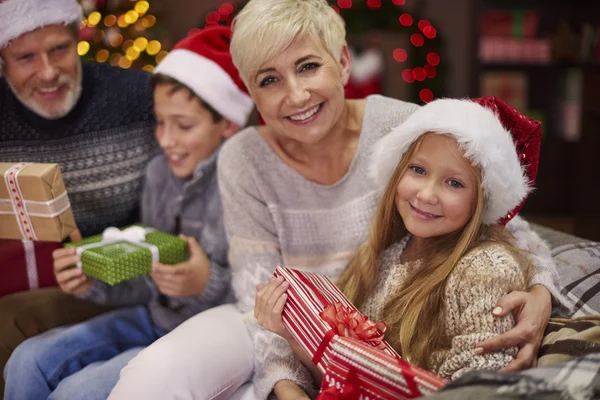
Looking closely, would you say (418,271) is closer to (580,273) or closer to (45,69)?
(580,273)

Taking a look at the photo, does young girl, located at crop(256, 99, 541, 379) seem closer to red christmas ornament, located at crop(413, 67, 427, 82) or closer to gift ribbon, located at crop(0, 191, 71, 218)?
gift ribbon, located at crop(0, 191, 71, 218)

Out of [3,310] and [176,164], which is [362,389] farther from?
[3,310]

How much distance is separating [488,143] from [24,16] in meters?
1.30

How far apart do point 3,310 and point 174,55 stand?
96cm

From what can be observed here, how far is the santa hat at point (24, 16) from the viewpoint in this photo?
1683 millimetres

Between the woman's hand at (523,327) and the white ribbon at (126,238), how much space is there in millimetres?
965

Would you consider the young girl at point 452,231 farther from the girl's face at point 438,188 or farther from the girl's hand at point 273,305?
the girl's hand at point 273,305

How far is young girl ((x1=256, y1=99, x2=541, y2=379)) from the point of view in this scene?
133cm

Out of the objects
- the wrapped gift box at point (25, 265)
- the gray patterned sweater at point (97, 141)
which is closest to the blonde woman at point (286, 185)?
the gray patterned sweater at point (97, 141)

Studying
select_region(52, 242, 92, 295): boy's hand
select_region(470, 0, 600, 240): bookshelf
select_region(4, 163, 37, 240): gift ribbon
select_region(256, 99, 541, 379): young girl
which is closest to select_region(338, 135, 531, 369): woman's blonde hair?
select_region(256, 99, 541, 379): young girl

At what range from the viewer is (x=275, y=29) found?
156cm

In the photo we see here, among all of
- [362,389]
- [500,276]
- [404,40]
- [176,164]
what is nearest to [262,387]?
[362,389]

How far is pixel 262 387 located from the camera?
1.57 m

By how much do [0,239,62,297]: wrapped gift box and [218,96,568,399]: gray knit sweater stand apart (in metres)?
0.65
